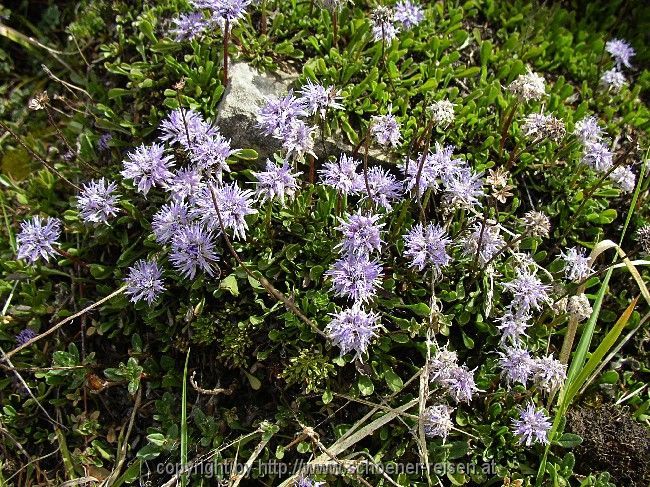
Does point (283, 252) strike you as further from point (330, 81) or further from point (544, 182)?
point (544, 182)

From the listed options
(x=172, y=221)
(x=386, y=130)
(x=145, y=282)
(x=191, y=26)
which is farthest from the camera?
(x=191, y=26)

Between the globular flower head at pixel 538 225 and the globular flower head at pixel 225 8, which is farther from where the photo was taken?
the globular flower head at pixel 225 8

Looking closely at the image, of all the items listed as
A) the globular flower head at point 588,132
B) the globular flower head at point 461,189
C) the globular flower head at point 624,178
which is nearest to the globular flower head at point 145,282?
the globular flower head at point 461,189

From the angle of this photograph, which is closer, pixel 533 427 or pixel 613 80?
pixel 533 427

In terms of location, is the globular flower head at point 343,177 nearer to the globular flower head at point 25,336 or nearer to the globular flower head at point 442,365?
the globular flower head at point 442,365

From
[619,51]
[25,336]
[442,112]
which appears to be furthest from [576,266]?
[25,336]

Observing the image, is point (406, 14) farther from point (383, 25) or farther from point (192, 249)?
point (192, 249)

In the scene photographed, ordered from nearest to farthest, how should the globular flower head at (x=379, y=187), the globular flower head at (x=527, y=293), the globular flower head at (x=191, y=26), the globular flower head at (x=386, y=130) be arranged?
1. the globular flower head at (x=527, y=293)
2. the globular flower head at (x=379, y=187)
3. the globular flower head at (x=386, y=130)
4. the globular flower head at (x=191, y=26)

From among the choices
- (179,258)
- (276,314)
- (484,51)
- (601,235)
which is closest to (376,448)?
(276,314)
